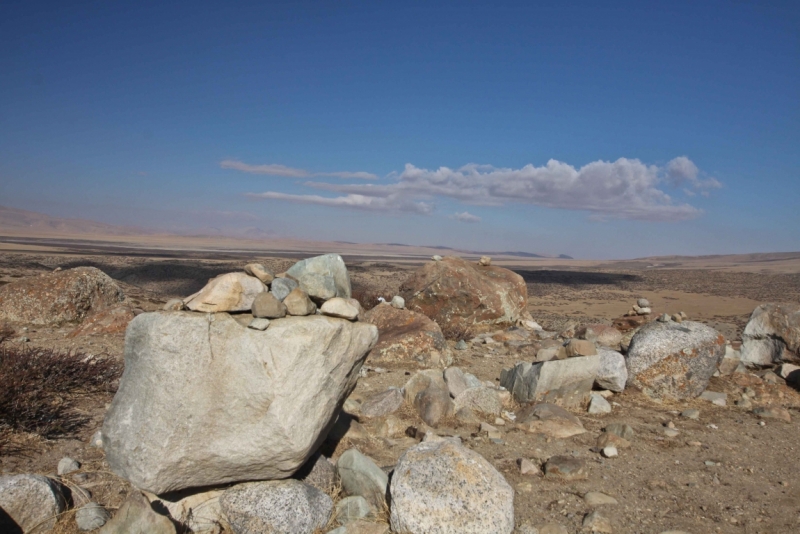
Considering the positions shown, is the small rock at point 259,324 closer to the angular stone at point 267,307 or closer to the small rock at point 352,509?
the angular stone at point 267,307

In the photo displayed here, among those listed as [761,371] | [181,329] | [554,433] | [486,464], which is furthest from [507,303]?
[181,329]

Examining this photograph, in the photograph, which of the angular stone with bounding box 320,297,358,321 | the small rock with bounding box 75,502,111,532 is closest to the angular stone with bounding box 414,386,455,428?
the angular stone with bounding box 320,297,358,321

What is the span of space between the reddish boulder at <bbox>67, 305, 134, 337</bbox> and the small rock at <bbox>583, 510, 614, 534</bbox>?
857cm

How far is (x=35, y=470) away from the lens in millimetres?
4672

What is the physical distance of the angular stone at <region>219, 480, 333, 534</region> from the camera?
4211 millimetres

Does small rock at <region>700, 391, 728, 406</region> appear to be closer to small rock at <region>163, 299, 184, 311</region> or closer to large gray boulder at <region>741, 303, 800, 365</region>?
large gray boulder at <region>741, 303, 800, 365</region>

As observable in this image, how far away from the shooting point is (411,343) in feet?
32.2

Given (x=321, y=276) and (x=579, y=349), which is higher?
(x=321, y=276)

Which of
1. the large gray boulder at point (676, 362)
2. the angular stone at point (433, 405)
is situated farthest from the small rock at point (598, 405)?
the angular stone at point (433, 405)

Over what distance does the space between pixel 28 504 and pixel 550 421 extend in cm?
532

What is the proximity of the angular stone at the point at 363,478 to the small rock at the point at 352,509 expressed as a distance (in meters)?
0.10

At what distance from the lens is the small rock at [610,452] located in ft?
19.6

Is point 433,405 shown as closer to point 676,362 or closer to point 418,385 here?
point 418,385

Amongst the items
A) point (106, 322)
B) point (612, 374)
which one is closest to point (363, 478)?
point (612, 374)
